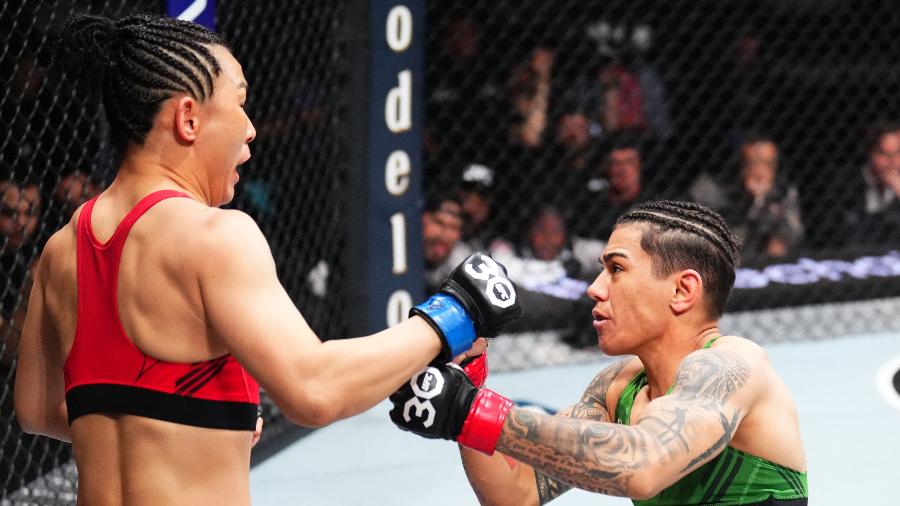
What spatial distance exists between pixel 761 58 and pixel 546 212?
1660mm

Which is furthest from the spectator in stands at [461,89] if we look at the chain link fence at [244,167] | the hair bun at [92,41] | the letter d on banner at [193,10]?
the hair bun at [92,41]

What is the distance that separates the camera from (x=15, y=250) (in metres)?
3.26

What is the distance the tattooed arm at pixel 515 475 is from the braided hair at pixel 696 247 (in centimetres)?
26

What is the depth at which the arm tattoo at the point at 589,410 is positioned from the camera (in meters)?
2.15

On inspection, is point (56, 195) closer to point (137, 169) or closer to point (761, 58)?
point (137, 169)

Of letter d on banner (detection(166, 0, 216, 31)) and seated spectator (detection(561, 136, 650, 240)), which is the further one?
seated spectator (detection(561, 136, 650, 240))

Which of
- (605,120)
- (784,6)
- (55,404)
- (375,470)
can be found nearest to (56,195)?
(375,470)

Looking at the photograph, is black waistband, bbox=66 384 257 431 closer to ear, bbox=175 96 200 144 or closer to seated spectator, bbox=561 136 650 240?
ear, bbox=175 96 200 144

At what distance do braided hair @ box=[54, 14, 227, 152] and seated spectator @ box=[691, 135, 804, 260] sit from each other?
439cm

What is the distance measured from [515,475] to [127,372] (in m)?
0.86

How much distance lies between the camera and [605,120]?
583 centimetres

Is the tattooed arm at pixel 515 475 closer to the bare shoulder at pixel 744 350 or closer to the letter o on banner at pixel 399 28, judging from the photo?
the bare shoulder at pixel 744 350

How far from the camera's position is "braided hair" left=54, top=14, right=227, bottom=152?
1582mm

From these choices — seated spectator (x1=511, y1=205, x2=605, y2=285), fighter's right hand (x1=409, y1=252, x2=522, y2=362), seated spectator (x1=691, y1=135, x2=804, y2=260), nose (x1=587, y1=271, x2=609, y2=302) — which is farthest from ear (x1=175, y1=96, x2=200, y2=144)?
seated spectator (x1=691, y1=135, x2=804, y2=260)
